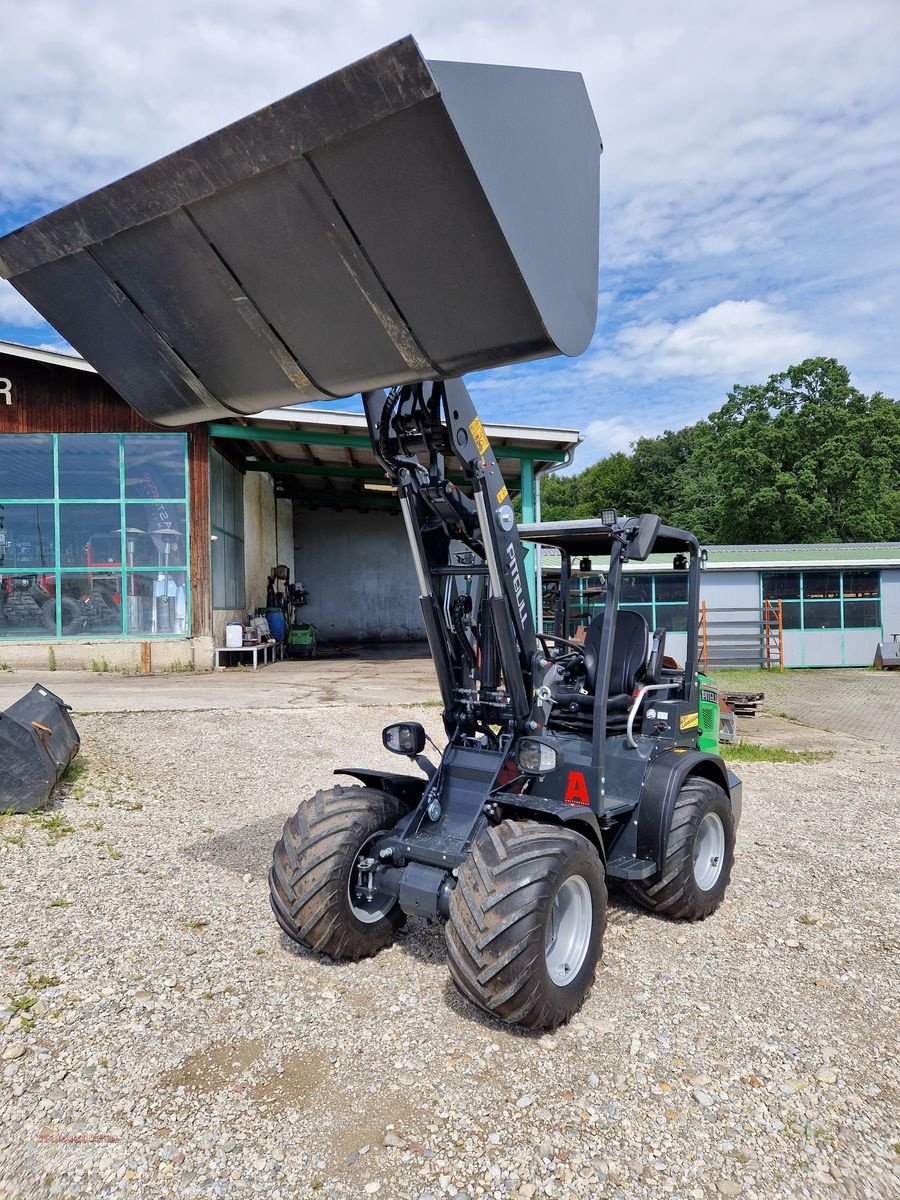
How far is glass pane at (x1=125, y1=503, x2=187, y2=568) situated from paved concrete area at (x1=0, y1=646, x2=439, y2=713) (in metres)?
2.35

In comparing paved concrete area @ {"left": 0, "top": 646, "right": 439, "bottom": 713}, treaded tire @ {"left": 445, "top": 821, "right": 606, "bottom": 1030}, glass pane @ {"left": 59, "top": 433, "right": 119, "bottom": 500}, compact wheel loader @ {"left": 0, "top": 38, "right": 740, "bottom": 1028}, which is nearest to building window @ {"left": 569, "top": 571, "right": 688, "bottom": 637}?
paved concrete area @ {"left": 0, "top": 646, "right": 439, "bottom": 713}

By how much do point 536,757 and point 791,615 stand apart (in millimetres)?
20751

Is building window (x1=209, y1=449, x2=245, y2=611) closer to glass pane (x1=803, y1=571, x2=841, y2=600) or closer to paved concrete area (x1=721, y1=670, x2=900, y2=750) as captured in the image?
paved concrete area (x1=721, y1=670, x2=900, y2=750)

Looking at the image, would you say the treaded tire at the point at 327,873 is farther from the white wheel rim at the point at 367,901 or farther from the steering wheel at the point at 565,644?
the steering wheel at the point at 565,644

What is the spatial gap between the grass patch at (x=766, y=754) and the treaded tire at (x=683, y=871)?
5.11 metres

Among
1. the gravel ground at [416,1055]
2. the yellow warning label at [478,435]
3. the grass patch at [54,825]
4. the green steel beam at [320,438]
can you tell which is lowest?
the gravel ground at [416,1055]

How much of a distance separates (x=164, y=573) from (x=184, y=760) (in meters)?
8.71

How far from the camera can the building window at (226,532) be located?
1758 cm

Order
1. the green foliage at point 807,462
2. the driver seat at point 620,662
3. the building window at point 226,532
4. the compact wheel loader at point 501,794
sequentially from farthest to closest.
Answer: the green foliage at point 807,462 → the building window at point 226,532 → the driver seat at point 620,662 → the compact wheel loader at point 501,794

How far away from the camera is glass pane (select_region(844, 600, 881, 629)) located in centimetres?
2275

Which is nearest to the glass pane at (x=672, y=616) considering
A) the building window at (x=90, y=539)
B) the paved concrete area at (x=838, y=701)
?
the paved concrete area at (x=838, y=701)

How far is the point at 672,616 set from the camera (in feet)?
71.7

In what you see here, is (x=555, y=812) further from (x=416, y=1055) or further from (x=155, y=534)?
(x=155, y=534)

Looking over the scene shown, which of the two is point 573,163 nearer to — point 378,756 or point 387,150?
point 387,150
